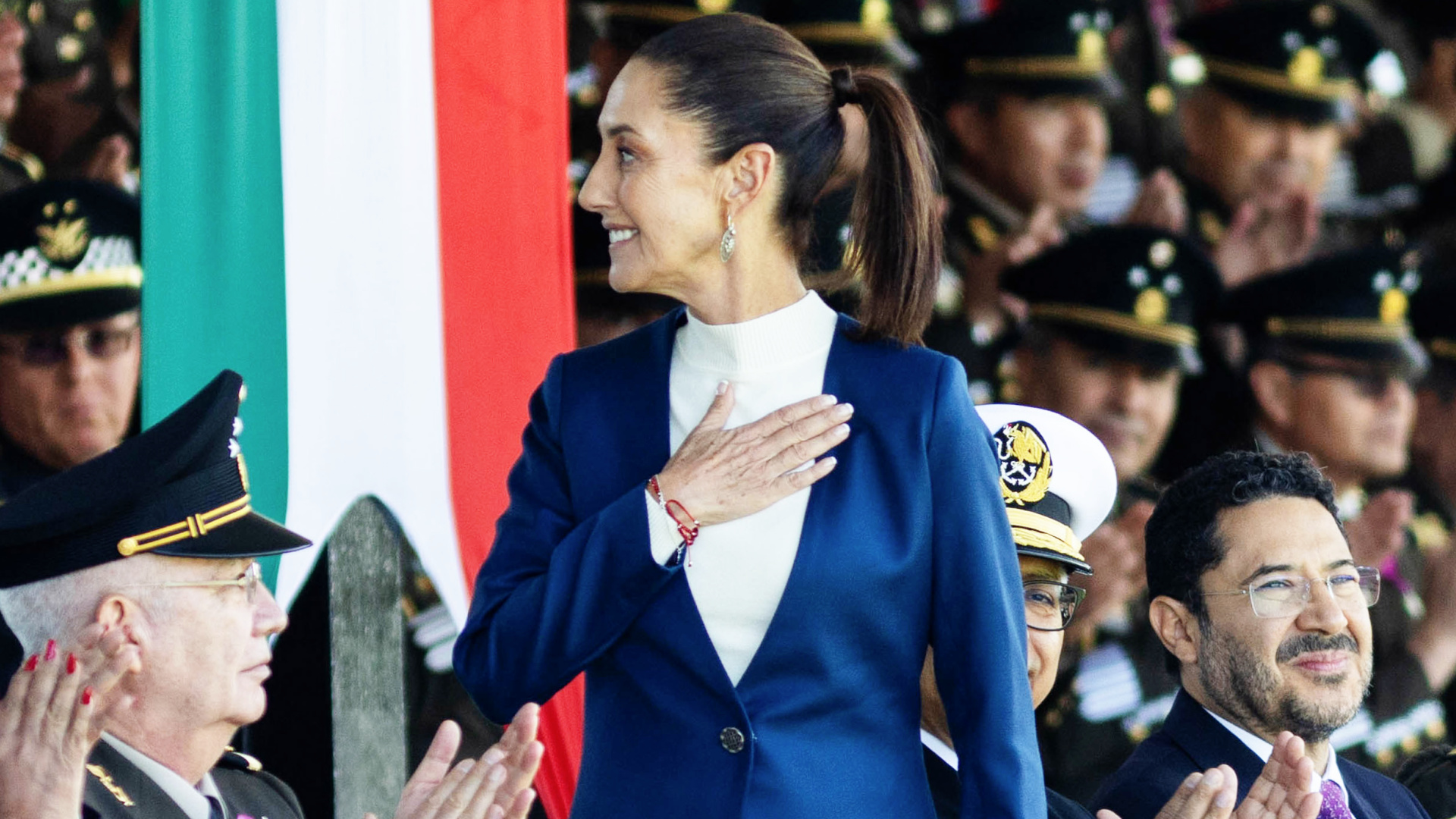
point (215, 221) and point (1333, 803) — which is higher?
point (215, 221)

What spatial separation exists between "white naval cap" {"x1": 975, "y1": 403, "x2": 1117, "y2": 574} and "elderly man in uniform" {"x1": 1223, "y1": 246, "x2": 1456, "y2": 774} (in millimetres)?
2591

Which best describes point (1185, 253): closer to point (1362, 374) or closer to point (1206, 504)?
point (1362, 374)

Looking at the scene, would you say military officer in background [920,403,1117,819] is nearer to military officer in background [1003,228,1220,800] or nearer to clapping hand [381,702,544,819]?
clapping hand [381,702,544,819]

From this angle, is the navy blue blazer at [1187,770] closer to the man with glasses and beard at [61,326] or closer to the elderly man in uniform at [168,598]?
the elderly man in uniform at [168,598]

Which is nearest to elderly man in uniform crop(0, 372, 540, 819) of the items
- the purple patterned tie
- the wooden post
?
the wooden post

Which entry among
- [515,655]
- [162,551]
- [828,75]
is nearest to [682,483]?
[515,655]

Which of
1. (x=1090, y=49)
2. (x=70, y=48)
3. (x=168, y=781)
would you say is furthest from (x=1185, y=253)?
(x=168, y=781)

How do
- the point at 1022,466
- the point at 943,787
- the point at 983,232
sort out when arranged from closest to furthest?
the point at 943,787 → the point at 1022,466 → the point at 983,232

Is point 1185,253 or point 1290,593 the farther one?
point 1185,253

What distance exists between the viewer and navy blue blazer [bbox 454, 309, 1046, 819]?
1775mm

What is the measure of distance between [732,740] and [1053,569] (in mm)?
925

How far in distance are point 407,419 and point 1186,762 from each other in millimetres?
1218

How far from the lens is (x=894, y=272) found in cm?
194

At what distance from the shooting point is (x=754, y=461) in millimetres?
1823
